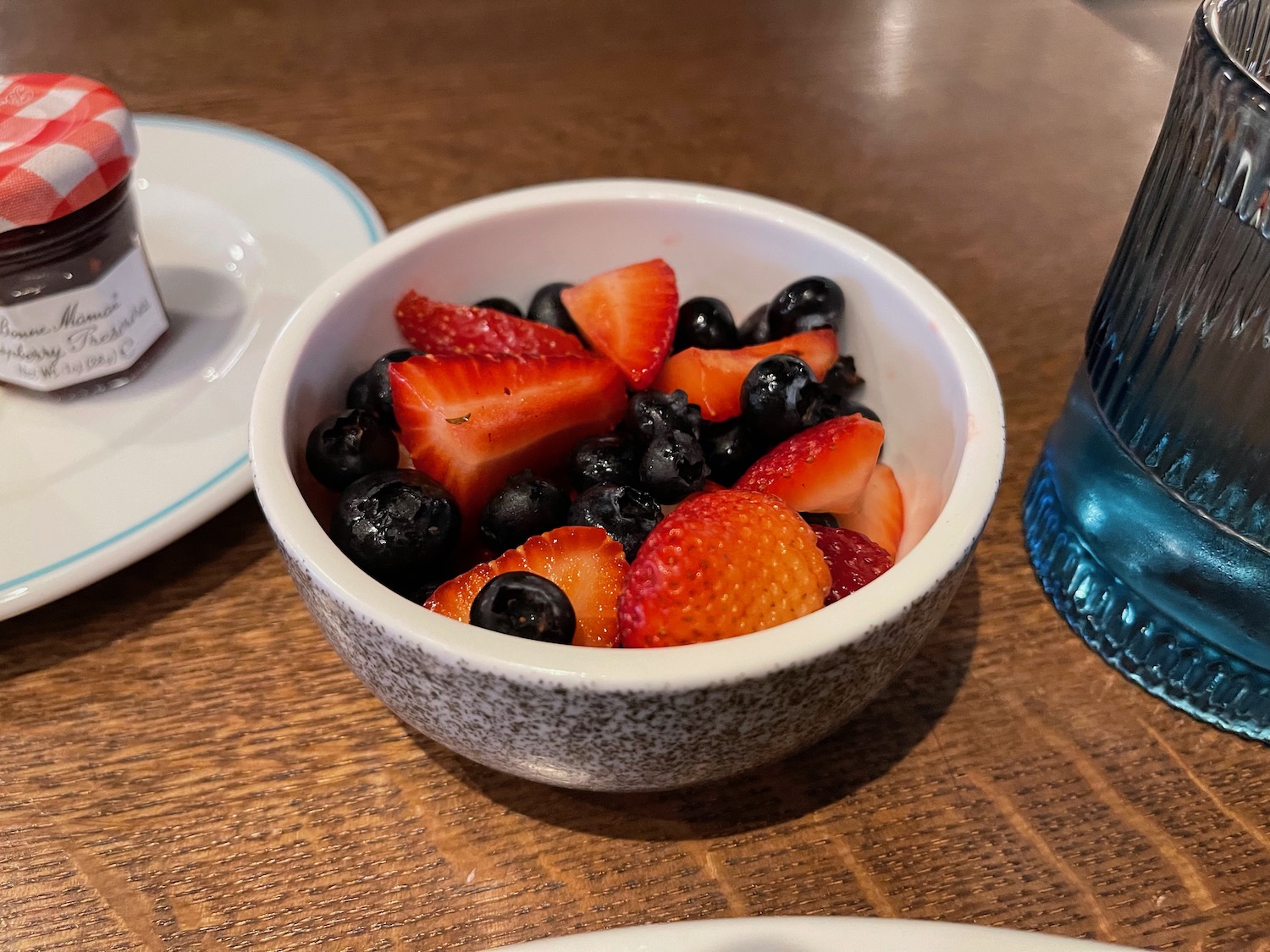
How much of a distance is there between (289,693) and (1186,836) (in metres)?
0.59

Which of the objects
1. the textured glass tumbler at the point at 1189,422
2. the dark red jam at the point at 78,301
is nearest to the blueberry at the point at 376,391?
the dark red jam at the point at 78,301

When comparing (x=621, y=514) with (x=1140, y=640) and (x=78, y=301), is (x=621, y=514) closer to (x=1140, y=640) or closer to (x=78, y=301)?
(x=1140, y=640)

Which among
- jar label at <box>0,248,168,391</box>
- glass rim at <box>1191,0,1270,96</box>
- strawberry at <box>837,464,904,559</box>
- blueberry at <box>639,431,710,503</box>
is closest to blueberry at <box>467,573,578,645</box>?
blueberry at <box>639,431,710,503</box>

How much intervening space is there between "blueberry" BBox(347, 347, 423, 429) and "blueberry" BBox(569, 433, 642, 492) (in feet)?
0.45

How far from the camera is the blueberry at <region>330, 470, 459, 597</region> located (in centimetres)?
57

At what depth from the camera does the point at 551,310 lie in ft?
2.52

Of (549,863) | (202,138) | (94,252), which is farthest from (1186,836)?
(202,138)

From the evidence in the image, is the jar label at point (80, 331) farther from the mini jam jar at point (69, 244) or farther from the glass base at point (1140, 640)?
the glass base at point (1140, 640)

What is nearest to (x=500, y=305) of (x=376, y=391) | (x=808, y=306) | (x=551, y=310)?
(x=551, y=310)

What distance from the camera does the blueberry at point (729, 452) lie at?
2.20 ft

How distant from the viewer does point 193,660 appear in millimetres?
680

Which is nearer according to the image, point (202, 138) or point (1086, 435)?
point (1086, 435)

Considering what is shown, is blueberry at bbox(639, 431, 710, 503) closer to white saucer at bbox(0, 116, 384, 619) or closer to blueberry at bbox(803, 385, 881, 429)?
blueberry at bbox(803, 385, 881, 429)

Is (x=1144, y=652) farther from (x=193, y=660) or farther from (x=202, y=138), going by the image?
(x=202, y=138)
